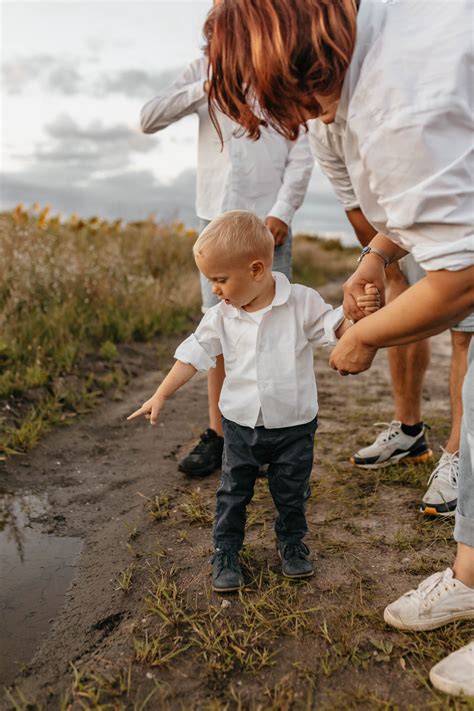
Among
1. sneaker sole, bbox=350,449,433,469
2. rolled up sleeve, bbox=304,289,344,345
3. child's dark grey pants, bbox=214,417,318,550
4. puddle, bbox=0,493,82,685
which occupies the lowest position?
puddle, bbox=0,493,82,685

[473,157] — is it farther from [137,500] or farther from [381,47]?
[137,500]

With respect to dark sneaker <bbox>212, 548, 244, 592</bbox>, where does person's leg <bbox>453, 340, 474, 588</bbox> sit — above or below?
above

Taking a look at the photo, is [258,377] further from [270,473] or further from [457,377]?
[457,377]

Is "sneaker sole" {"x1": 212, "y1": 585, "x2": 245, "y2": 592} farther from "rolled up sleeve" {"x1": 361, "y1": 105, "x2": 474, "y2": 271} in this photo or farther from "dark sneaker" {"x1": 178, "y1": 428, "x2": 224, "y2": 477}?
"rolled up sleeve" {"x1": 361, "y1": 105, "x2": 474, "y2": 271}

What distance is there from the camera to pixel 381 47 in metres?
1.67

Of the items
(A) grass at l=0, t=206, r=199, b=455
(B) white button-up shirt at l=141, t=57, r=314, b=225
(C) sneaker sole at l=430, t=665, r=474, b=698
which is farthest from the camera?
(A) grass at l=0, t=206, r=199, b=455

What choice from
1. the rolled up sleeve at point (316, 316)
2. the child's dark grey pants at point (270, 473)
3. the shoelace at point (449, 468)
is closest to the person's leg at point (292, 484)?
the child's dark grey pants at point (270, 473)

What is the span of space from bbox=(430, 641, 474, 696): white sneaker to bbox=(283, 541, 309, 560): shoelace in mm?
654

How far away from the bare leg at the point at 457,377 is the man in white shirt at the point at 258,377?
0.90 metres

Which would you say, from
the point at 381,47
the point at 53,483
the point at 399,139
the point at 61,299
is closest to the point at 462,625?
the point at 399,139

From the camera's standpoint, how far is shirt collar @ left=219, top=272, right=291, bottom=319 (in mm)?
2361

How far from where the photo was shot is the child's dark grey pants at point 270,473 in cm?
240

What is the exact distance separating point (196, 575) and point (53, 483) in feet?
4.20

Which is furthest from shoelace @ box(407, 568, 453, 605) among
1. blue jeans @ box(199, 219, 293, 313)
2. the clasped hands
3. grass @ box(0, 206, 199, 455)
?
grass @ box(0, 206, 199, 455)
